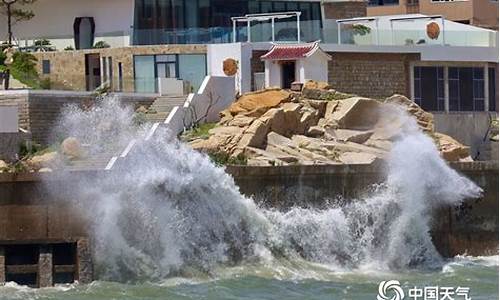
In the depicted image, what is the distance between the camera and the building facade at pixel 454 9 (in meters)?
82.5

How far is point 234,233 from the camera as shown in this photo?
44719 millimetres

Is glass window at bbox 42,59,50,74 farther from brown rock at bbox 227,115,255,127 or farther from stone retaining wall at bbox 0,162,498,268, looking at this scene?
stone retaining wall at bbox 0,162,498,268

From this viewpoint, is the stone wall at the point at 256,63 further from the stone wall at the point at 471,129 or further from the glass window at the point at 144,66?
the stone wall at the point at 471,129

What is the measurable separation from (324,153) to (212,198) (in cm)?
597

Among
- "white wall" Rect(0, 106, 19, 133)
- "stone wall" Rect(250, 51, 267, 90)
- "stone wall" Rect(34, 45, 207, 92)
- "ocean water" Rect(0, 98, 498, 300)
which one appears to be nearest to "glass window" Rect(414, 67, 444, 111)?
"stone wall" Rect(250, 51, 267, 90)

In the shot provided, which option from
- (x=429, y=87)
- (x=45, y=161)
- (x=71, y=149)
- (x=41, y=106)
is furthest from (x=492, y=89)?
(x=45, y=161)

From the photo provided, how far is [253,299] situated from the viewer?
126 feet

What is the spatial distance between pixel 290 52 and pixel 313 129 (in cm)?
701

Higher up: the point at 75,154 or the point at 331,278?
the point at 75,154

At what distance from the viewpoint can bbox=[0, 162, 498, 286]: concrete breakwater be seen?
42094 millimetres

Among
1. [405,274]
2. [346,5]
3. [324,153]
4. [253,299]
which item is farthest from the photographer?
[346,5]

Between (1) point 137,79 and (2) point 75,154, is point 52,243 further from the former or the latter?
(1) point 137,79

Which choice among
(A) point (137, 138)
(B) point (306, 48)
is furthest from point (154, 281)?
(B) point (306, 48)

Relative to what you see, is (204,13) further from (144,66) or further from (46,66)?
(46,66)
